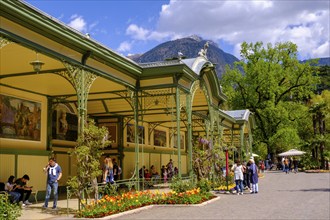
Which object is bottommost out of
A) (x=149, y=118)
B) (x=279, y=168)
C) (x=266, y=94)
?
(x=279, y=168)

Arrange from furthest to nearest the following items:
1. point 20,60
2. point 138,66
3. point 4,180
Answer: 1. point 138,66
2. point 4,180
3. point 20,60

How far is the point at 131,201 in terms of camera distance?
13516 millimetres

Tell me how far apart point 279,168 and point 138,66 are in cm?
4196

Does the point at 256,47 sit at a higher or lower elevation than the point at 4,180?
higher

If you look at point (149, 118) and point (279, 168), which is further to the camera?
point (279, 168)

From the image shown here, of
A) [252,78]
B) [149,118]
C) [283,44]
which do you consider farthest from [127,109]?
[283,44]

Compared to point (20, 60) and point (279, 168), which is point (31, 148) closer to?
point (20, 60)

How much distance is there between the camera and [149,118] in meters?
28.0

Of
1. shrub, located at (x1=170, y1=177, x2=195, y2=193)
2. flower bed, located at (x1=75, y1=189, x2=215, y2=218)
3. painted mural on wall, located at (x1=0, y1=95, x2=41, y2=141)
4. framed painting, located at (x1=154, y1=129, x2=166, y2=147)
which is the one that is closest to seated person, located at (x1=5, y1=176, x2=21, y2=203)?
A: painted mural on wall, located at (x1=0, y1=95, x2=41, y2=141)

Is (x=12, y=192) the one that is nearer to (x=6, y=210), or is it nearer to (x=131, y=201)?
(x=131, y=201)

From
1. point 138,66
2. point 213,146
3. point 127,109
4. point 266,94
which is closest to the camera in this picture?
point 138,66

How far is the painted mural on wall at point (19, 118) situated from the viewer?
53.0 feet

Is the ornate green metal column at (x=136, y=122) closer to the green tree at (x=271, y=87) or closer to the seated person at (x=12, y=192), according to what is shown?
the seated person at (x=12, y=192)

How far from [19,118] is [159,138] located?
1587 centimetres
